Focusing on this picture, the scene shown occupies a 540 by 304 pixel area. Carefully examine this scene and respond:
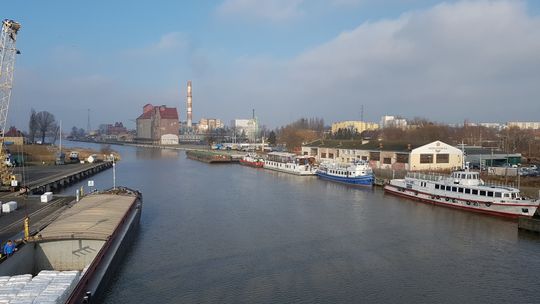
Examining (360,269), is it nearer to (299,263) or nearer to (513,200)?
(299,263)

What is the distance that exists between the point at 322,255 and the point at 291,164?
23.9 metres

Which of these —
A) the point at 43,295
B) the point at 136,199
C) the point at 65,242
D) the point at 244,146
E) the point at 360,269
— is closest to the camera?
the point at 43,295

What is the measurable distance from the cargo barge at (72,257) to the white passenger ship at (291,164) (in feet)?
70.7

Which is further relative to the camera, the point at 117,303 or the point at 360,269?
the point at 360,269

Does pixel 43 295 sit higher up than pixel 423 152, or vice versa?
pixel 423 152

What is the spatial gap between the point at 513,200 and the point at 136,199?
14.8m

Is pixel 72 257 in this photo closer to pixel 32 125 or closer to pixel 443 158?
pixel 443 158

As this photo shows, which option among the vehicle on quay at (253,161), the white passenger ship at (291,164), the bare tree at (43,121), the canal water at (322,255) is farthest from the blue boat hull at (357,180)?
the bare tree at (43,121)

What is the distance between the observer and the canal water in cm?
995

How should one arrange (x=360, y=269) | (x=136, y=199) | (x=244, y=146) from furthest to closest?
(x=244, y=146), (x=136, y=199), (x=360, y=269)

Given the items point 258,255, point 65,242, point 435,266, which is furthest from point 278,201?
point 65,242

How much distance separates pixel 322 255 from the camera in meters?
12.6

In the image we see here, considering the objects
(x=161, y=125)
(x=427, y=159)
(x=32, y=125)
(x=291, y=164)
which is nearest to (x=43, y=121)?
(x=32, y=125)

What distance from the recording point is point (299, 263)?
1187 centimetres
